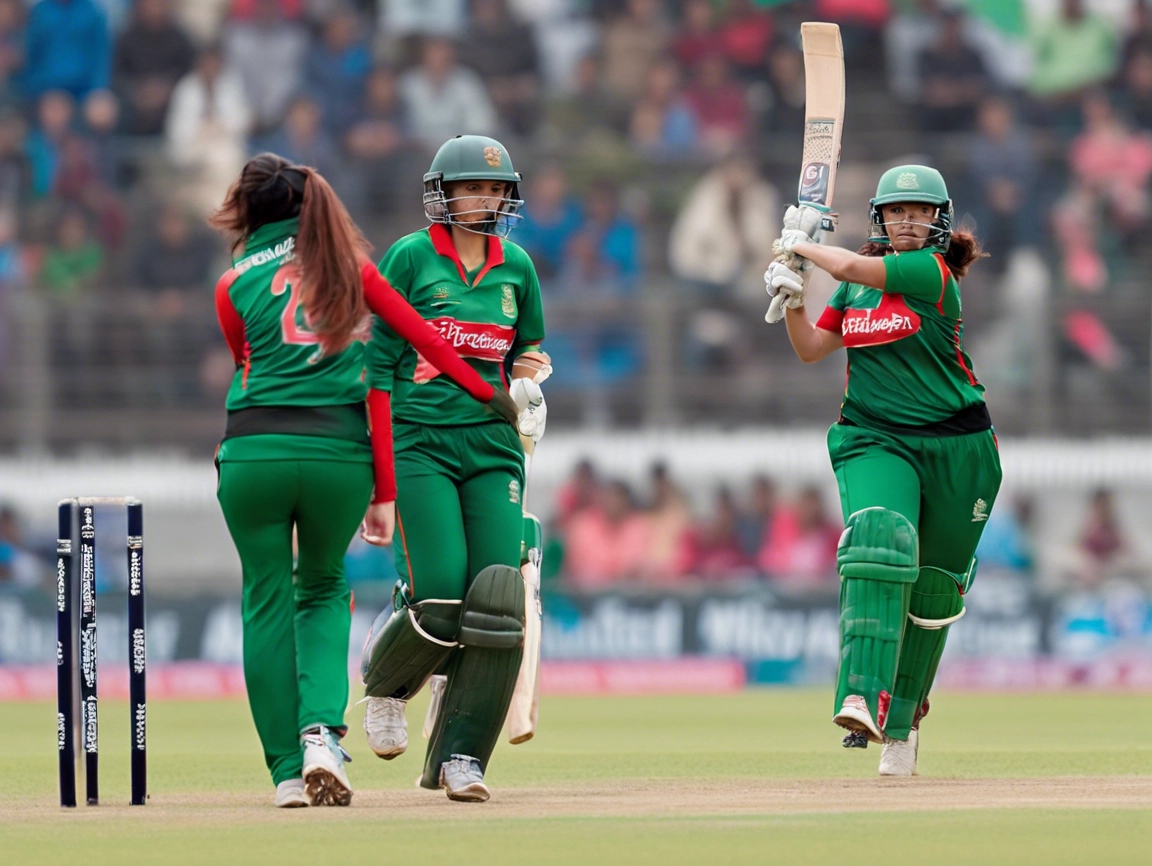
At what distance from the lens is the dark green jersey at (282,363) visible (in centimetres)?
629

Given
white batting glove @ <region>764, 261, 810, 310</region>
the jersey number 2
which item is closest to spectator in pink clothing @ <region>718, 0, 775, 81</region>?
white batting glove @ <region>764, 261, 810, 310</region>

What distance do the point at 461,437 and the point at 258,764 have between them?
2.19 metres

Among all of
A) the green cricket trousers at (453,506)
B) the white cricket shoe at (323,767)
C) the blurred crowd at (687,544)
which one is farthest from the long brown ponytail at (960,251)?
the blurred crowd at (687,544)

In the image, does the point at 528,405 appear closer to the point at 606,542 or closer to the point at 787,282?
the point at 787,282

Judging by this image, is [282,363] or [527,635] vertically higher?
[282,363]

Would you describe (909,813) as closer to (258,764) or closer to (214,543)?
(258,764)

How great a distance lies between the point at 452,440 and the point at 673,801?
131cm

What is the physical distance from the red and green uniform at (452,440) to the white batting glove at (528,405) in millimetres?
111

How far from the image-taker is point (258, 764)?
852cm

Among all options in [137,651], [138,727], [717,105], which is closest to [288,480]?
[137,651]

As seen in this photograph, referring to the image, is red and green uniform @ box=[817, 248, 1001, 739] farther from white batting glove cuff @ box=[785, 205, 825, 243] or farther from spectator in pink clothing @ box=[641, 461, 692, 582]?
spectator in pink clothing @ box=[641, 461, 692, 582]

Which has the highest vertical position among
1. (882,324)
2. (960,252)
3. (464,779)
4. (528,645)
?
(960,252)

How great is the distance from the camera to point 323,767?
Answer: 6.25 metres

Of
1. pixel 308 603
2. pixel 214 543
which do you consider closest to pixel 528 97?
pixel 214 543
